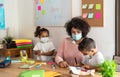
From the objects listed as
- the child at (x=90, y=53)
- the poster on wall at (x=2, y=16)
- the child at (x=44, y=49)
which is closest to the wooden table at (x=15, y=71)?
the child at (x=90, y=53)

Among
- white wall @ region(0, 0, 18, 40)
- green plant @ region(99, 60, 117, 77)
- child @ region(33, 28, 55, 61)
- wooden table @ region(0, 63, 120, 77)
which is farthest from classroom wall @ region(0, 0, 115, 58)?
green plant @ region(99, 60, 117, 77)

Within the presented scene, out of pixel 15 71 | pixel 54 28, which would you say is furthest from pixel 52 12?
pixel 15 71

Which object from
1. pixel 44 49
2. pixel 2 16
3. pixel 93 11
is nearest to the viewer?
pixel 93 11

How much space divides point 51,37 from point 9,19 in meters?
1.02

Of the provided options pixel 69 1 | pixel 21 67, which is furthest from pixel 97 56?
pixel 69 1

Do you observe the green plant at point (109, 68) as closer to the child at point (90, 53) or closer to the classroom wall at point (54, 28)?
the child at point (90, 53)

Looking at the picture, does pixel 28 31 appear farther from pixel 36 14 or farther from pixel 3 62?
pixel 3 62

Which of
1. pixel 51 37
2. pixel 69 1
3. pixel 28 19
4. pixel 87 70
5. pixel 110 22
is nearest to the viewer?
pixel 87 70

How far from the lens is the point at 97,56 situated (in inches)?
81.5

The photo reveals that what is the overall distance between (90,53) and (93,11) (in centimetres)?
112

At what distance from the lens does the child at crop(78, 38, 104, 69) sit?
1.98 meters

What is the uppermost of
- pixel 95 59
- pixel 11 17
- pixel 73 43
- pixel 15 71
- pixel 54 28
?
pixel 11 17

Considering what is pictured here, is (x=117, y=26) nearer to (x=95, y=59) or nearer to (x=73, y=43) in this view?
(x=73, y=43)

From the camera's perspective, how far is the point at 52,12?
3580mm
